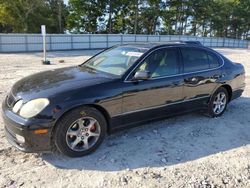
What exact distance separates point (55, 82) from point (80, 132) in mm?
831

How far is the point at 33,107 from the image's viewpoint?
351 cm

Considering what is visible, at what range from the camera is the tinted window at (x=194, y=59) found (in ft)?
16.6

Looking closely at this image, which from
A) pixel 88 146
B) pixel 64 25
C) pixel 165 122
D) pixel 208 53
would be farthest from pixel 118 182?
pixel 64 25

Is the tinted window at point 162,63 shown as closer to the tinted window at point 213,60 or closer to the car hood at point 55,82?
the car hood at point 55,82

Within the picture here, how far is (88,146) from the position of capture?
3.95 meters

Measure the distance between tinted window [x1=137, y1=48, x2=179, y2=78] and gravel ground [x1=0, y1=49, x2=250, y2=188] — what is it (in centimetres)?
108

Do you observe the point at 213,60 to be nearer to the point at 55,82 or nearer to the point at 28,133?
the point at 55,82

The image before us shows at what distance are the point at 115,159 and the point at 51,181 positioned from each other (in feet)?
3.15

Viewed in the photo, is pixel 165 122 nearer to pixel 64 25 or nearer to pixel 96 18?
pixel 96 18

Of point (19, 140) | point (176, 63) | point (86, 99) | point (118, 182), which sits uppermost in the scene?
point (176, 63)

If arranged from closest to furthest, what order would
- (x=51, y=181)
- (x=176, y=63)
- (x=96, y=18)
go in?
1. (x=51, y=181)
2. (x=176, y=63)
3. (x=96, y=18)

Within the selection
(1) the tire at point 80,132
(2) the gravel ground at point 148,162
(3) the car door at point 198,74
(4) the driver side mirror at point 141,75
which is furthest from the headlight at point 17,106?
(3) the car door at point 198,74

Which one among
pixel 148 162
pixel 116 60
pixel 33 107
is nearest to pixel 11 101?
pixel 33 107

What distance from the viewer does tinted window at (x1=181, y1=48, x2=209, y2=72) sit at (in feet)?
16.6
